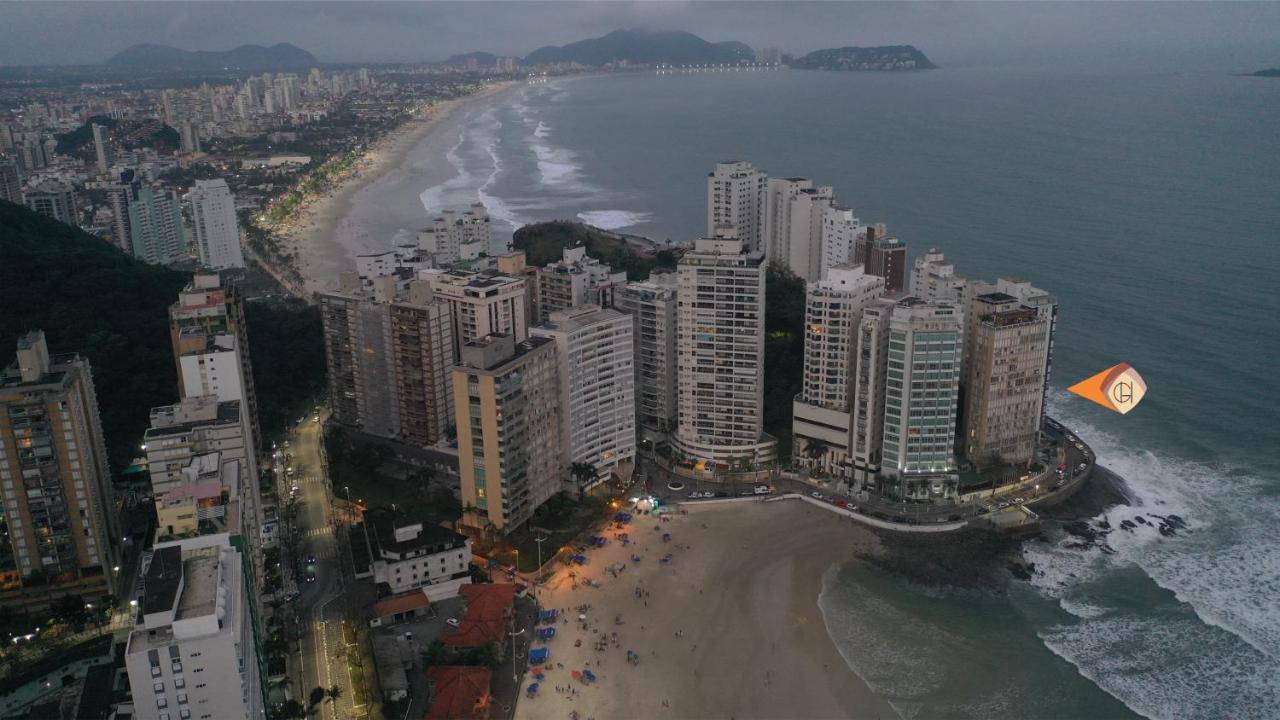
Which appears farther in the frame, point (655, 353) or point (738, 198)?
point (738, 198)

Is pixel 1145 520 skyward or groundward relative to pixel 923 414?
groundward

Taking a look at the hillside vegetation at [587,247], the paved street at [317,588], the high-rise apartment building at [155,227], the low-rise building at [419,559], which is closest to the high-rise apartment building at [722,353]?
the low-rise building at [419,559]

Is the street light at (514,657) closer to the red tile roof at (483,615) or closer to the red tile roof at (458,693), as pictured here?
the red tile roof at (483,615)

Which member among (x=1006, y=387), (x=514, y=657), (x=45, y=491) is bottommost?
(x=514, y=657)

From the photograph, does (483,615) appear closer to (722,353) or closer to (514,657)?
(514,657)

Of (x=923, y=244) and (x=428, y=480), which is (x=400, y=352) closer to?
(x=428, y=480)

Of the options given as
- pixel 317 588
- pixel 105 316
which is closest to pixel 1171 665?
pixel 317 588

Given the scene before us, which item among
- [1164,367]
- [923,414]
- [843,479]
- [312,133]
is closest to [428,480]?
[843,479]

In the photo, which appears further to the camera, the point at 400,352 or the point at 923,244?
the point at 923,244
